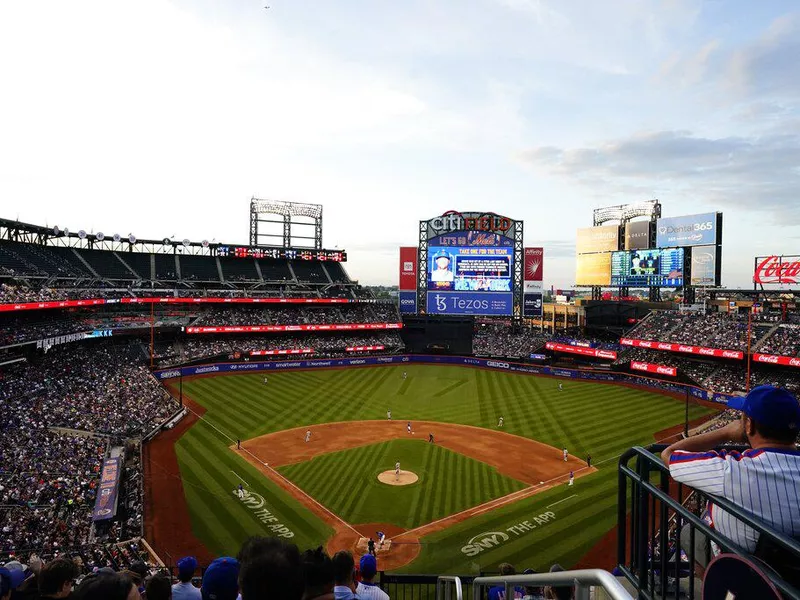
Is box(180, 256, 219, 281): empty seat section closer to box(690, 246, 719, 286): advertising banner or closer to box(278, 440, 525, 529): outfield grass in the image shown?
box(278, 440, 525, 529): outfield grass

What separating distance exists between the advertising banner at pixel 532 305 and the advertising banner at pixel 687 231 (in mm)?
15484

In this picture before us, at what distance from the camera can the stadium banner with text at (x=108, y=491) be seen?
20.4m

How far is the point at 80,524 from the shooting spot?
1962 cm

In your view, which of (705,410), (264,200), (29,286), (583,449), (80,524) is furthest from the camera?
(264,200)

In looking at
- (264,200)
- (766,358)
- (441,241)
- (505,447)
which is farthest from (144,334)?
(766,358)

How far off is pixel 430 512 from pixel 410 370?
120ft

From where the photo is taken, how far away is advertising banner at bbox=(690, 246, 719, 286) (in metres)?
54.4

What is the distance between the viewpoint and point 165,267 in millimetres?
68312

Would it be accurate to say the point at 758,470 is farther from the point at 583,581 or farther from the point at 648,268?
the point at 648,268

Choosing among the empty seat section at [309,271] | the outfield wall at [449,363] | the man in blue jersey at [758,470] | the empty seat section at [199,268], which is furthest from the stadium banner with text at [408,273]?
the man in blue jersey at [758,470]

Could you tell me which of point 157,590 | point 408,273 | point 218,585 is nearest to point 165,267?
point 408,273

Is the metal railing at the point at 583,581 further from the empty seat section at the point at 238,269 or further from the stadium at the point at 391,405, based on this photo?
the empty seat section at the point at 238,269

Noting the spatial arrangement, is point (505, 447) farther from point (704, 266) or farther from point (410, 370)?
point (704, 266)

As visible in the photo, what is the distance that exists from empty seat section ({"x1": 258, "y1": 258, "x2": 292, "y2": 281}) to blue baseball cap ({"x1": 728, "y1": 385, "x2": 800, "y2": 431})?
72544mm
